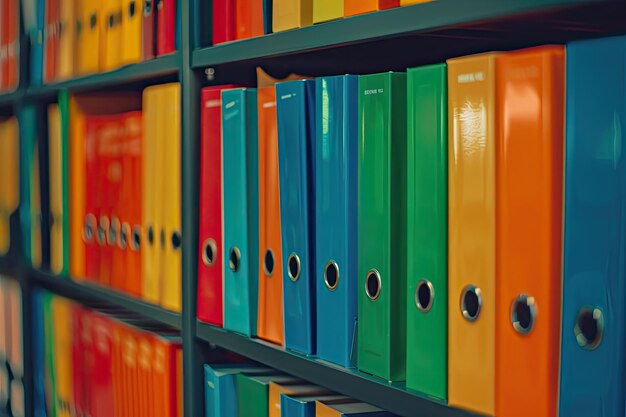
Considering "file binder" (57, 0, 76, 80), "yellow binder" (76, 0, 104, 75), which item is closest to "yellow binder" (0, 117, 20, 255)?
"file binder" (57, 0, 76, 80)

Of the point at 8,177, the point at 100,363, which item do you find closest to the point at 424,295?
the point at 100,363

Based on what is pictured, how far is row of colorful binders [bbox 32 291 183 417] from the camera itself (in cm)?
158

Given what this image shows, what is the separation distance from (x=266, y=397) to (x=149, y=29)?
70cm

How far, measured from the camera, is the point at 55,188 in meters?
2.06

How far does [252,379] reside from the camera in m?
1.32

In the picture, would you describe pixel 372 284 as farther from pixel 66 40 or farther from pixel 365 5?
pixel 66 40

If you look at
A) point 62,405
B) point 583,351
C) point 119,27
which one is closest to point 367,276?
point 583,351

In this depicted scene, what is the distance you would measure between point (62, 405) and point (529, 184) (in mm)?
1571

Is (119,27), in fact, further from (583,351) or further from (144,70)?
(583,351)

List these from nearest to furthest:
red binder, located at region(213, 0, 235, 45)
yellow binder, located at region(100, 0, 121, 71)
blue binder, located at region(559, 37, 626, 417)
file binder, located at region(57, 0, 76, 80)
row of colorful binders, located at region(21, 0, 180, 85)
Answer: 1. blue binder, located at region(559, 37, 626, 417)
2. red binder, located at region(213, 0, 235, 45)
3. row of colorful binders, located at region(21, 0, 180, 85)
4. yellow binder, located at region(100, 0, 121, 71)
5. file binder, located at region(57, 0, 76, 80)

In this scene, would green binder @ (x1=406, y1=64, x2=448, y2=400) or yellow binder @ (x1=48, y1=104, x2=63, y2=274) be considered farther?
yellow binder @ (x1=48, y1=104, x2=63, y2=274)

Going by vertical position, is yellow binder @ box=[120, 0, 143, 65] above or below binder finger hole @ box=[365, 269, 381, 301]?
above

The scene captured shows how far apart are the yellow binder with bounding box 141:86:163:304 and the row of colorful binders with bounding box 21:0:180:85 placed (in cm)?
10

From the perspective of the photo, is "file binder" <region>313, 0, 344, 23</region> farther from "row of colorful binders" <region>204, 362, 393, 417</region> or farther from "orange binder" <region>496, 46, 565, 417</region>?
"row of colorful binders" <region>204, 362, 393, 417</region>
